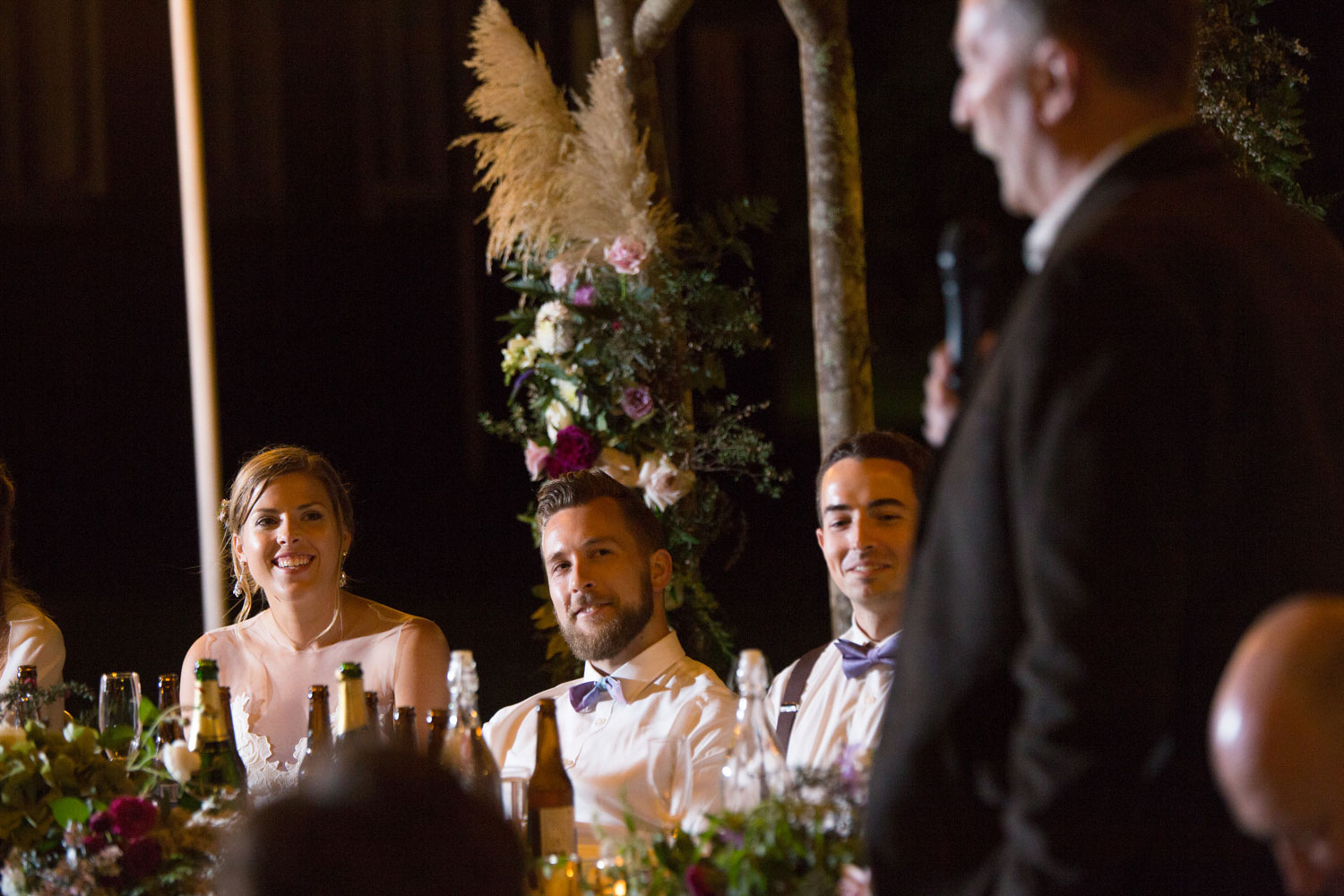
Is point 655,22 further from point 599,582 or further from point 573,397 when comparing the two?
point 599,582

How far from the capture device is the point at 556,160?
4.75 m

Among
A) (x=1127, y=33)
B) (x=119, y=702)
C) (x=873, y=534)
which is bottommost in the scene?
(x=119, y=702)

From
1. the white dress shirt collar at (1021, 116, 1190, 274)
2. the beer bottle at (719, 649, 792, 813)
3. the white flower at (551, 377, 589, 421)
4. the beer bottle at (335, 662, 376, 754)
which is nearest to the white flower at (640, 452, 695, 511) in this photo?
the white flower at (551, 377, 589, 421)

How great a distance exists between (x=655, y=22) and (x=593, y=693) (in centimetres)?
251

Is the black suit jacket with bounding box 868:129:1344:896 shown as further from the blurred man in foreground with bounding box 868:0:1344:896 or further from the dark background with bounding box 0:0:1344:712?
the dark background with bounding box 0:0:1344:712

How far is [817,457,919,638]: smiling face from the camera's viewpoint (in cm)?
296

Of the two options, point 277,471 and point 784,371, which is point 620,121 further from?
point 784,371

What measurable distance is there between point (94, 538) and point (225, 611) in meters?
9.39

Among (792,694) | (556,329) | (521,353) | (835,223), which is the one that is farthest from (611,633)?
(835,223)

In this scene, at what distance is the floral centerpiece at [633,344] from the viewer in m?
4.46

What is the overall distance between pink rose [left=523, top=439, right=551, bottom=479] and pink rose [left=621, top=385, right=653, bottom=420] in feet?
1.06

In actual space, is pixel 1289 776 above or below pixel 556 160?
below

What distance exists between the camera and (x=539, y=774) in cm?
213

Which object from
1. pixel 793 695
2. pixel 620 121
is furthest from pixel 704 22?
pixel 793 695
